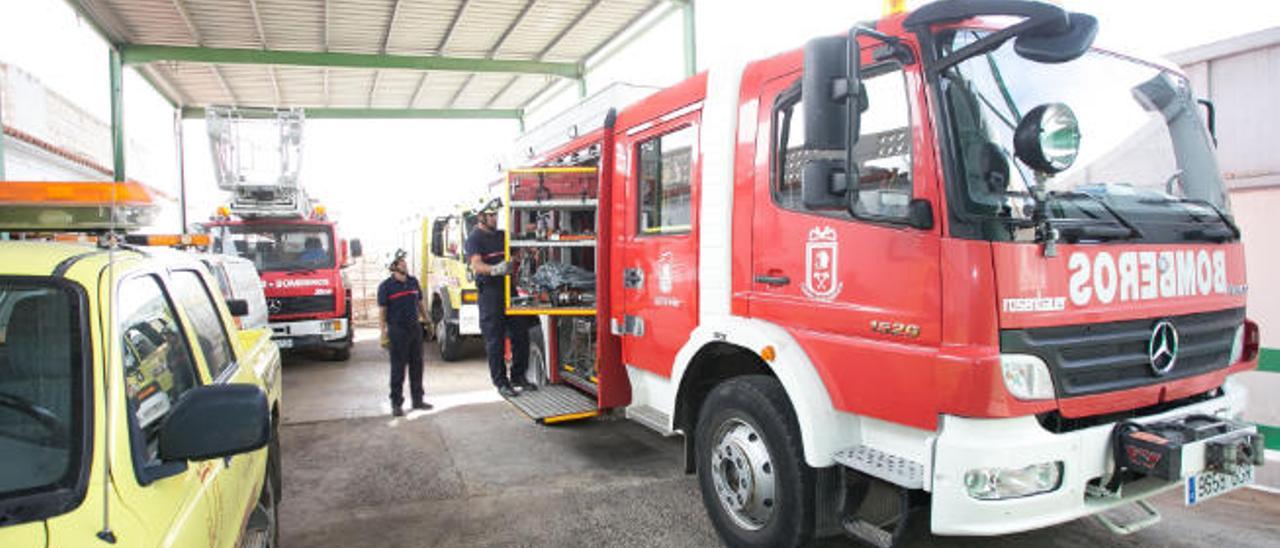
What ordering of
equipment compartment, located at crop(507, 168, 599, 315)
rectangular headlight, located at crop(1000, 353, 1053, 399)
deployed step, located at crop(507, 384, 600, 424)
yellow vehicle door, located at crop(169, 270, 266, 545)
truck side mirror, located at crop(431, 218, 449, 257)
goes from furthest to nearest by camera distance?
1. truck side mirror, located at crop(431, 218, 449, 257)
2. equipment compartment, located at crop(507, 168, 599, 315)
3. deployed step, located at crop(507, 384, 600, 424)
4. rectangular headlight, located at crop(1000, 353, 1053, 399)
5. yellow vehicle door, located at crop(169, 270, 266, 545)

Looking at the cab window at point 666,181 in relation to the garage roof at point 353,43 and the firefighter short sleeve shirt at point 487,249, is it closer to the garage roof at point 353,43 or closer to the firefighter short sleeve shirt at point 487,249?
the firefighter short sleeve shirt at point 487,249

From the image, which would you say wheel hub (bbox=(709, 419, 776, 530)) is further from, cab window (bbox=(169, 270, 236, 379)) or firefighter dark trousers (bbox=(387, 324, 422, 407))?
firefighter dark trousers (bbox=(387, 324, 422, 407))

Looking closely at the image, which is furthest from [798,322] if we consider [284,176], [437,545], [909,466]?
[284,176]

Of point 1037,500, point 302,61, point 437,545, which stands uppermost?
point 302,61

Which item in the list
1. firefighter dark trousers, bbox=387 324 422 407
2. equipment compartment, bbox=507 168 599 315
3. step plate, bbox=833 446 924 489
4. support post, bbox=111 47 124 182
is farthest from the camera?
support post, bbox=111 47 124 182

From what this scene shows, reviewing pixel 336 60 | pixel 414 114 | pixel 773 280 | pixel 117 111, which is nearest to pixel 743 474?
pixel 773 280

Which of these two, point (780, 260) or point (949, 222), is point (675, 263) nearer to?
point (780, 260)

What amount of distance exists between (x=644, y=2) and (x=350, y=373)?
6744 mm

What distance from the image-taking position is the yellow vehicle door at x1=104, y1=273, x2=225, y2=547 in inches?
70.4

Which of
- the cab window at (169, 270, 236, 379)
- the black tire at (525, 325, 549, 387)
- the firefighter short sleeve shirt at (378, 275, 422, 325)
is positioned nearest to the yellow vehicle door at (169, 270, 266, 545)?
the cab window at (169, 270, 236, 379)

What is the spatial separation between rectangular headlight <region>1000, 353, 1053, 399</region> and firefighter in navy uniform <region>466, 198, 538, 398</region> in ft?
14.6

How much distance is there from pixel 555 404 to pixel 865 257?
347 centimetres

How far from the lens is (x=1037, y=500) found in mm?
2742

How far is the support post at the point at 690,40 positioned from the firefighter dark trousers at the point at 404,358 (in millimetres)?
4959
